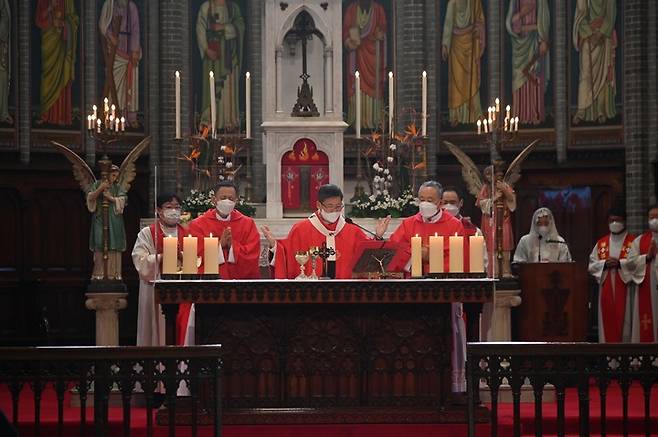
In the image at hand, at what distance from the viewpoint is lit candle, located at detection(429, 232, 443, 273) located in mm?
9891

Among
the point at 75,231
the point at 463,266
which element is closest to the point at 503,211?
the point at 463,266

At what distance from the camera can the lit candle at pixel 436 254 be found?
32.4ft

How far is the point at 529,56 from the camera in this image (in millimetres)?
20172

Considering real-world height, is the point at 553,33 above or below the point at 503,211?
above

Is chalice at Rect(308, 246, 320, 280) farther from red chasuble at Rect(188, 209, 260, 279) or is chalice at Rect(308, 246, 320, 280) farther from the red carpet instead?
the red carpet

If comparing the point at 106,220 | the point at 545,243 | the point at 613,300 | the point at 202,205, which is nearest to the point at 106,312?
the point at 106,220

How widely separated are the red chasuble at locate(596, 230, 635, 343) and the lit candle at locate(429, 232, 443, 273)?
506cm

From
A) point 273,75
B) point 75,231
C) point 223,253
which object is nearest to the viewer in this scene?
point 223,253

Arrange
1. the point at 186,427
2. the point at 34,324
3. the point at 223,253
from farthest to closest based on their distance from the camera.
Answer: the point at 34,324 → the point at 223,253 → the point at 186,427

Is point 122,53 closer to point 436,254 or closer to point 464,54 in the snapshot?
point 464,54

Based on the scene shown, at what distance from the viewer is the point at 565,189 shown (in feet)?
64.6

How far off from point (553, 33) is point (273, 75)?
22.9ft

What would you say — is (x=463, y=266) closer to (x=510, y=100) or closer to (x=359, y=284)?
(x=359, y=284)

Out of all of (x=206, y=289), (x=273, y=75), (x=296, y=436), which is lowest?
(x=296, y=436)
